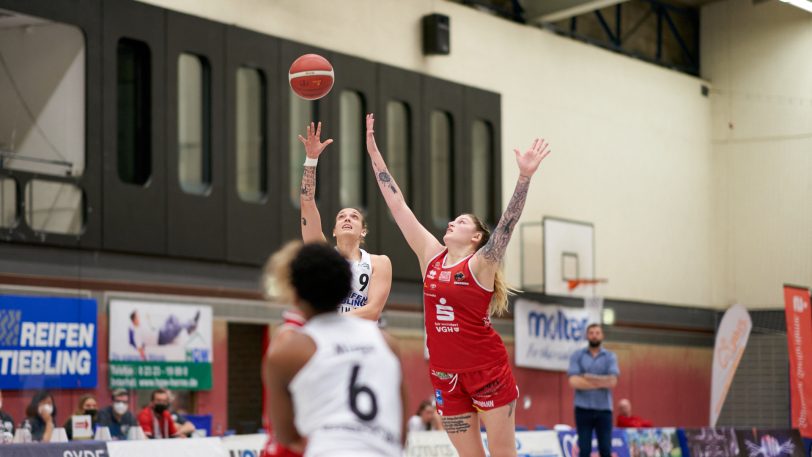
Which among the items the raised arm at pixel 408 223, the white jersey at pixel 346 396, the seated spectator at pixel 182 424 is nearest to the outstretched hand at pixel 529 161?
the raised arm at pixel 408 223

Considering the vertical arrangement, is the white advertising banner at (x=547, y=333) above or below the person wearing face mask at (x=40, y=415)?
above

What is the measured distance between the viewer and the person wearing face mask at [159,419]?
15578 millimetres

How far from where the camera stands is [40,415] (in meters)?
15.8

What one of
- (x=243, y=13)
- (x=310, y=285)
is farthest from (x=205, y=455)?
(x=243, y=13)

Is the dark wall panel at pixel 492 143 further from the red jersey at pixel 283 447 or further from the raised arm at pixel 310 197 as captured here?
the red jersey at pixel 283 447

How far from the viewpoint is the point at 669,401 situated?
28641 millimetres

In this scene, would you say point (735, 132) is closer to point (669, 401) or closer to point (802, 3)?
point (802, 3)

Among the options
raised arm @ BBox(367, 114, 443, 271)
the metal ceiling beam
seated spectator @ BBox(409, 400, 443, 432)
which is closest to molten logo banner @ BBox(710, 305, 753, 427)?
the metal ceiling beam

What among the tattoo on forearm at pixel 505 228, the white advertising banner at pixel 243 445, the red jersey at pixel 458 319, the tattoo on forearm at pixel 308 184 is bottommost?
the white advertising banner at pixel 243 445

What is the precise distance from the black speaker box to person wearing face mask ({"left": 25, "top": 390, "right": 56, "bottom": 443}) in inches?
399

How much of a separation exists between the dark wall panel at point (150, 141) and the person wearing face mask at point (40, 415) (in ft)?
8.11

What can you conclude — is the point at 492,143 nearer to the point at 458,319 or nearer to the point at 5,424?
the point at 5,424

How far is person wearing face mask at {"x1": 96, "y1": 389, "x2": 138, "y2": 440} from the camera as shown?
51.4 ft

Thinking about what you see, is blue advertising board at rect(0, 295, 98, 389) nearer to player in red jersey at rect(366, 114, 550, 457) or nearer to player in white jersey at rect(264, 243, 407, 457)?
player in red jersey at rect(366, 114, 550, 457)
